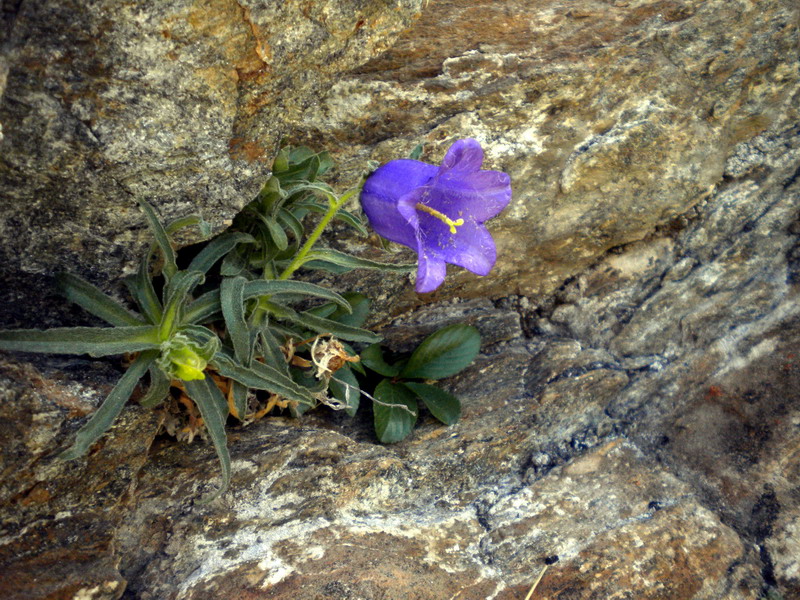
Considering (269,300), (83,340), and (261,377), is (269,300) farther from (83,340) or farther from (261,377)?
(83,340)

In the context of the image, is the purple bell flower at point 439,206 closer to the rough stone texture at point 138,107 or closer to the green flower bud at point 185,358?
the rough stone texture at point 138,107

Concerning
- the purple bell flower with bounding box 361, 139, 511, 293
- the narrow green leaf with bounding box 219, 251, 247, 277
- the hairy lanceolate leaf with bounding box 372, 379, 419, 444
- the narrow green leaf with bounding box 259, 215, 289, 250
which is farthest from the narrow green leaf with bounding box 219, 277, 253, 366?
the hairy lanceolate leaf with bounding box 372, 379, 419, 444

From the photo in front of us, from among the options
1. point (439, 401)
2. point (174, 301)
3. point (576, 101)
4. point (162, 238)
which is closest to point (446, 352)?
point (439, 401)

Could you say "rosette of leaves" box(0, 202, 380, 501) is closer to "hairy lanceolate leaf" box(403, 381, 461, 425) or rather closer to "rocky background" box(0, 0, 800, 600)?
"rocky background" box(0, 0, 800, 600)

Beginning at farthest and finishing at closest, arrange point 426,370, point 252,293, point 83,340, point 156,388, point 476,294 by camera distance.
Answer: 1. point 476,294
2. point 426,370
3. point 252,293
4. point 156,388
5. point 83,340

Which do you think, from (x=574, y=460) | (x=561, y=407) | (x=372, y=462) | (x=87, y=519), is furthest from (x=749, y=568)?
(x=87, y=519)

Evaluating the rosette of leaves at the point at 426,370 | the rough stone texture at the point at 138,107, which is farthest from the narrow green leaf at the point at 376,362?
the rough stone texture at the point at 138,107

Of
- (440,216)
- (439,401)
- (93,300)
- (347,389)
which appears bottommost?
(439,401)
